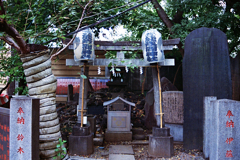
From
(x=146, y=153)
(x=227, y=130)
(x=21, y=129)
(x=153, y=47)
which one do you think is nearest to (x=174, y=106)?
(x=146, y=153)

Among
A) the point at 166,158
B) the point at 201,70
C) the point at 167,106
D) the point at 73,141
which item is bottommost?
the point at 166,158

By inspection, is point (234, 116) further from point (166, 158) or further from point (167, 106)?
point (167, 106)

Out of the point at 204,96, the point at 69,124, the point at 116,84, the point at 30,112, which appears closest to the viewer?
the point at 30,112

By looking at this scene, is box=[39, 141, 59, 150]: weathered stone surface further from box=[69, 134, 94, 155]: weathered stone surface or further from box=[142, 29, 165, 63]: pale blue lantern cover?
box=[142, 29, 165, 63]: pale blue lantern cover

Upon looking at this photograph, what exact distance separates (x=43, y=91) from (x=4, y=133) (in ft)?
4.21

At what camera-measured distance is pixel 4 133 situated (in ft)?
14.4

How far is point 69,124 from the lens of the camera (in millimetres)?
8516

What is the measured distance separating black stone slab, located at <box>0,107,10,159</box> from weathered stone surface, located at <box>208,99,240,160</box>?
190 inches

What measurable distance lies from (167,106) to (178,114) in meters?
0.52

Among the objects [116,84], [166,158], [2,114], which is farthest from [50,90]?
[116,84]

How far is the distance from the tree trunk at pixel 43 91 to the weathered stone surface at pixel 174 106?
4.74m

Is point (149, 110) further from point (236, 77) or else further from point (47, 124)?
point (47, 124)

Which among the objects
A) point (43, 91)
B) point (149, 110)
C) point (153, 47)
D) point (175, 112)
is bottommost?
point (149, 110)

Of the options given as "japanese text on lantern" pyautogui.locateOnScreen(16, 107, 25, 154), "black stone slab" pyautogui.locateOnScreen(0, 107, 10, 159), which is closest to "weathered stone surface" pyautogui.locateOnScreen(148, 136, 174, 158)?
"japanese text on lantern" pyautogui.locateOnScreen(16, 107, 25, 154)
